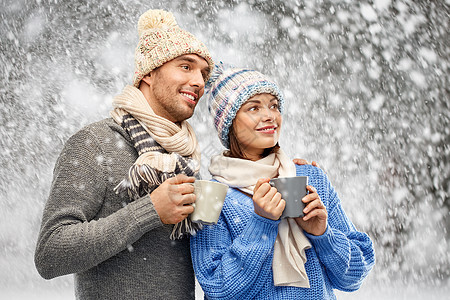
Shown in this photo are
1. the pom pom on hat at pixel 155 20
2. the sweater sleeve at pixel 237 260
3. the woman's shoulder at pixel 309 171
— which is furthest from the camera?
the pom pom on hat at pixel 155 20

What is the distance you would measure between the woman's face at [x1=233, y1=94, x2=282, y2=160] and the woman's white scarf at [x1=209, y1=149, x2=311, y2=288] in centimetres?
6

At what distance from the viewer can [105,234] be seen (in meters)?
1.13

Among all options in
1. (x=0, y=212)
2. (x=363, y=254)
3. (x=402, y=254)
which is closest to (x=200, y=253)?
(x=363, y=254)

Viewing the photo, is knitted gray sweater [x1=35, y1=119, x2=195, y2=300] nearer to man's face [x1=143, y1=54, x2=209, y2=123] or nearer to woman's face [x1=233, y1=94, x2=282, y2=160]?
man's face [x1=143, y1=54, x2=209, y2=123]

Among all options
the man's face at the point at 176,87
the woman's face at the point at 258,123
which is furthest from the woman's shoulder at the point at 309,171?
the man's face at the point at 176,87

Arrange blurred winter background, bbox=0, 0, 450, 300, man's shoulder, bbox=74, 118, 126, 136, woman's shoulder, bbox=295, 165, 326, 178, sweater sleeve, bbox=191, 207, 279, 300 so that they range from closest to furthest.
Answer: sweater sleeve, bbox=191, 207, 279, 300 → man's shoulder, bbox=74, 118, 126, 136 → woman's shoulder, bbox=295, 165, 326, 178 → blurred winter background, bbox=0, 0, 450, 300

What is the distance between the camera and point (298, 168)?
4.83ft

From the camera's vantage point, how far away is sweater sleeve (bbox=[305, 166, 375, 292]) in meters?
1.28

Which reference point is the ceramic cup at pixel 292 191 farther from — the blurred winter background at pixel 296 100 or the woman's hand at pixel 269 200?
the blurred winter background at pixel 296 100

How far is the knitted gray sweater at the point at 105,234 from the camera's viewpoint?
3.72 feet

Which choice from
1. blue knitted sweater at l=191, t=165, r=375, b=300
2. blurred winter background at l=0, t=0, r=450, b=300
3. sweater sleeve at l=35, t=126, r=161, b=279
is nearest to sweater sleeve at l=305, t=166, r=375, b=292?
blue knitted sweater at l=191, t=165, r=375, b=300

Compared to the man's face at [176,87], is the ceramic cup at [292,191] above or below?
below

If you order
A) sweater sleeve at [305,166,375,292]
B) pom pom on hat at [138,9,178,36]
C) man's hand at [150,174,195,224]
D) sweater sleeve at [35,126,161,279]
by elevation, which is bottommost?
sweater sleeve at [305,166,375,292]

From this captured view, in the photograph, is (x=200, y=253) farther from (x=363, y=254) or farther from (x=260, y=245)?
(x=363, y=254)
